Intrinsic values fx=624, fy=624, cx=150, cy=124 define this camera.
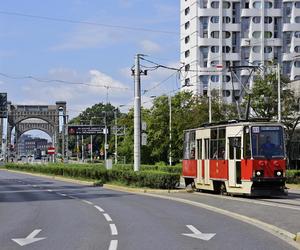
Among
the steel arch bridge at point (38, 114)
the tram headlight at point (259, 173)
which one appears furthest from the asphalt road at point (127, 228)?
the steel arch bridge at point (38, 114)

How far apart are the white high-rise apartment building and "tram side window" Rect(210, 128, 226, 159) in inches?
3187

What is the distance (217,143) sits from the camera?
30.7 meters

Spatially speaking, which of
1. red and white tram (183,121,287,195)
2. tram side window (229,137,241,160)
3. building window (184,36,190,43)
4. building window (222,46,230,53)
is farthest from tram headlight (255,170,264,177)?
building window (184,36,190,43)

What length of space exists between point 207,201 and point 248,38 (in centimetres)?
9052

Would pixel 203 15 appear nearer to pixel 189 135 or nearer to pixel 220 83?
pixel 220 83

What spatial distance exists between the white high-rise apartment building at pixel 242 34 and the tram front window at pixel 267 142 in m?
83.4

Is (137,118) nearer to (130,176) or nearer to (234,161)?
(130,176)

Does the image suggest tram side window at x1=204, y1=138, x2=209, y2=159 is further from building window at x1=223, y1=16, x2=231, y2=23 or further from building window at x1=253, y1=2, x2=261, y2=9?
building window at x1=253, y1=2, x2=261, y2=9

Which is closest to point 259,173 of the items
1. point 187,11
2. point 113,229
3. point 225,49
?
point 113,229

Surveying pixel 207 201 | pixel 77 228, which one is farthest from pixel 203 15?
pixel 77 228

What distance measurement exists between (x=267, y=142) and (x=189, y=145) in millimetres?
7260

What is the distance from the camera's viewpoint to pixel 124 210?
2284 cm

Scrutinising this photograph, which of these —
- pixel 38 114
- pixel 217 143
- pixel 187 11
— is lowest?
pixel 217 143

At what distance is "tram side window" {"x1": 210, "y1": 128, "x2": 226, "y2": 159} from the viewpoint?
98.6 feet
